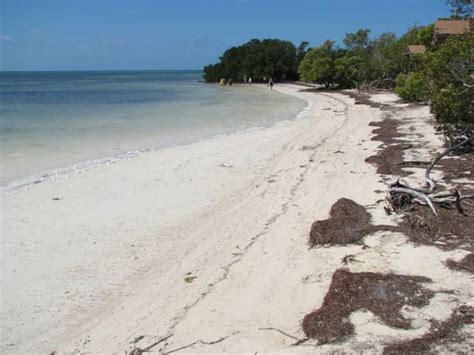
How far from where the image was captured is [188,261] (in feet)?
21.0

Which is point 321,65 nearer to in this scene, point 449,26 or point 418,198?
point 449,26

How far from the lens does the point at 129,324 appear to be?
4.85m

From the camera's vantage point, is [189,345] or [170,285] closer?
[189,345]

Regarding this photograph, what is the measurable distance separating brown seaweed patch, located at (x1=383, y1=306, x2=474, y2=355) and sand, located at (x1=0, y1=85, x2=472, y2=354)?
11cm

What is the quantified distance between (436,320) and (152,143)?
13359mm

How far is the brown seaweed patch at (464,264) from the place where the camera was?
5.34 m

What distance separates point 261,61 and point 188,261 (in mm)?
66996

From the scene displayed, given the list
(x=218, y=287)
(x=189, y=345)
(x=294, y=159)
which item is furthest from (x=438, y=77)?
(x=189, y=345)

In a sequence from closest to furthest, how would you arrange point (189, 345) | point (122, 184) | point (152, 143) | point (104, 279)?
point (189, 345) → point (104, 279) → point (122, 184) → point (152, 143)

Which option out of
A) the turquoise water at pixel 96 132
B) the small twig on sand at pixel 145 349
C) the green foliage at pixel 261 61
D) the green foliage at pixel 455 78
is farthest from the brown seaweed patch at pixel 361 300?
the green foliage at pixel 261 61

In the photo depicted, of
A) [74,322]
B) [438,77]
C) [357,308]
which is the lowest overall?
[74,322]

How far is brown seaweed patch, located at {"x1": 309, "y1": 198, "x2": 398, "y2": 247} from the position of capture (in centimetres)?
643

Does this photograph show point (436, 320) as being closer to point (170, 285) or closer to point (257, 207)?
point (170, 285)

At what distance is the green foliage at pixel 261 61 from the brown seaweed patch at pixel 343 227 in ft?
210
